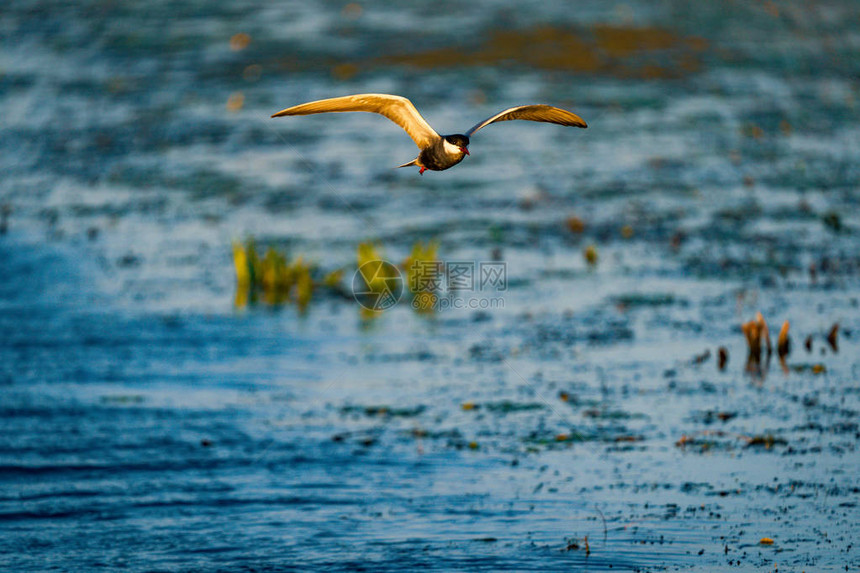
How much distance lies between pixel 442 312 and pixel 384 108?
7.15m

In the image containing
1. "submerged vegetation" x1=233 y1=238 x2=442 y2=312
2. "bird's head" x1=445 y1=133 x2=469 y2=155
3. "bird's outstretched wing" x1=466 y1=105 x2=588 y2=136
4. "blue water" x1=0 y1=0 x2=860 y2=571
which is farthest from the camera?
"submerged vegetation" x1=233 y1=238 x2=442 y2=312

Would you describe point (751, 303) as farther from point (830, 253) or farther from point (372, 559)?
point (372, 559)

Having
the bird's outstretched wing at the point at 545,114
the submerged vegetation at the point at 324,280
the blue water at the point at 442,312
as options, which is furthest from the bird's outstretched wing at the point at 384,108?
the submerged vegetation at the point at 324,280

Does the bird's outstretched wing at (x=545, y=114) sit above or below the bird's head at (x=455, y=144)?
above

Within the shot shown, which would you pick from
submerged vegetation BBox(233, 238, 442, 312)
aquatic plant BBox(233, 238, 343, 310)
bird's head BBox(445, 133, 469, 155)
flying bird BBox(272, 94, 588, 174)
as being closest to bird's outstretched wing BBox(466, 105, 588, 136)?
flying bird BBox(272, 94, 588, 174)

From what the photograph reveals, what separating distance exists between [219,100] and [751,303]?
12510mm

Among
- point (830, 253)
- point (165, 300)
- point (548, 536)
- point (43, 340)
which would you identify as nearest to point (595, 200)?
A: point (830, 253)

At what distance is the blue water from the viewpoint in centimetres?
950

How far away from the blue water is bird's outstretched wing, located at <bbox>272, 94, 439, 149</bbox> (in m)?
3.30

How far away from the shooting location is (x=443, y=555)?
8898mm

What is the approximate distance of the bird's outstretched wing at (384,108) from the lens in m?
6.93

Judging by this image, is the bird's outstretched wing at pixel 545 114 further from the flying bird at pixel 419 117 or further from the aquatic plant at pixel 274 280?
the aquatic plant at pixel 274 280

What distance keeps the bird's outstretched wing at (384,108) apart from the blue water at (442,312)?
3302mm

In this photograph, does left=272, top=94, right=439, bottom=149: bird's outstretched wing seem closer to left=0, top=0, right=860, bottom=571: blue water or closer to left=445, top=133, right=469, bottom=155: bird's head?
left=445, top=133, right=469, bottom=155: bird's head
